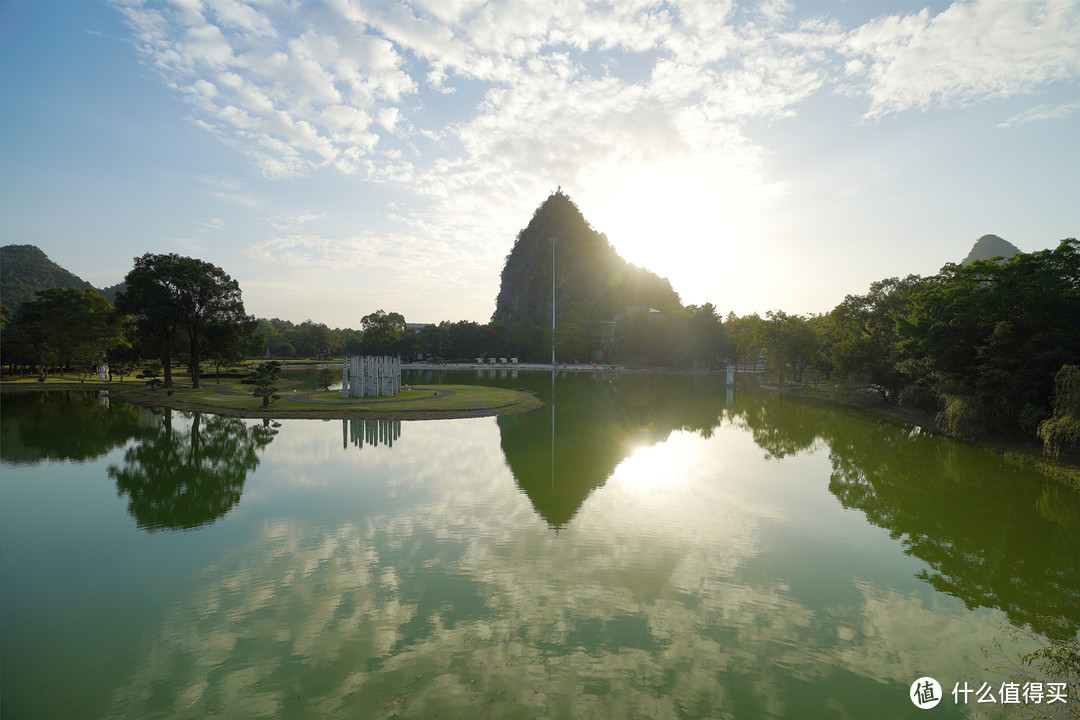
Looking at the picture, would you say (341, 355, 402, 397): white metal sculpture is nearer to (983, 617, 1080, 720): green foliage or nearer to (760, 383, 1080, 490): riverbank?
(760, 383, 1080, 490): riverbank

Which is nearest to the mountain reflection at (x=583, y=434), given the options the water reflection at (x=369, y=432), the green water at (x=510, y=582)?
the green water at (x=510, y=582)

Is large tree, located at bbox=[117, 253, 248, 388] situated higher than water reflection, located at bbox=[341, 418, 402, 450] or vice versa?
large tree, located at bbox=[117, 253, 248, 388]

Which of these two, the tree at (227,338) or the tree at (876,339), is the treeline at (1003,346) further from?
the tree at (227,338)

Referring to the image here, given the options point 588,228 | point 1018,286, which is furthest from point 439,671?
point 588,228

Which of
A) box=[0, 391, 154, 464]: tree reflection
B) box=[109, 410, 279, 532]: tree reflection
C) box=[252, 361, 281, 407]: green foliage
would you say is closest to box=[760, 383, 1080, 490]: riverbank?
box=[109, 410, 279, 532]: tree reflection

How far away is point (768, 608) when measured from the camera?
29.7 feet

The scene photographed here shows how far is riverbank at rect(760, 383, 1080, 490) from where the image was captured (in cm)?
1905

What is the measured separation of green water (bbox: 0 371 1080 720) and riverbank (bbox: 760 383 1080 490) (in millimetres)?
1108

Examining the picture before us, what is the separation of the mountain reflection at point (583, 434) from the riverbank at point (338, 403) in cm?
352

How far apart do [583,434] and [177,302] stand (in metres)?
43.0

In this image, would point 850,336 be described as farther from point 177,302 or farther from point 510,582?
point 177,302

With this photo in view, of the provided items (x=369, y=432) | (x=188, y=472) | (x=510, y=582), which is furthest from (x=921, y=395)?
(x=188, y=472)

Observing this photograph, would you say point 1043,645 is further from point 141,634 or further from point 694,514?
point 141,634

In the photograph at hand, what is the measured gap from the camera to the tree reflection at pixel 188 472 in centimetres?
1391
